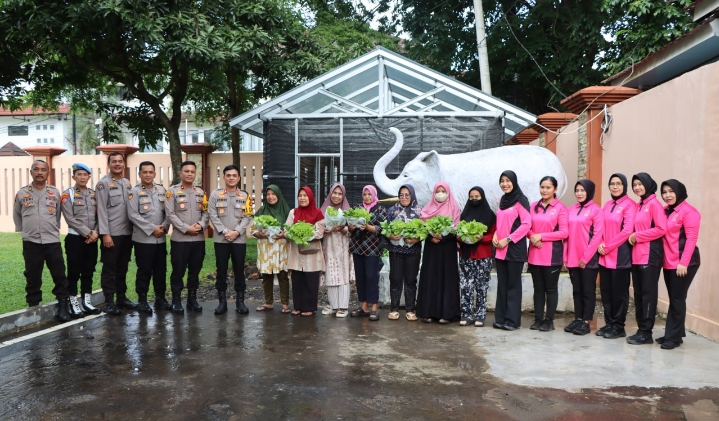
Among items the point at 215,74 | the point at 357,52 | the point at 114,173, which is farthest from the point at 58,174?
the point at 114,173

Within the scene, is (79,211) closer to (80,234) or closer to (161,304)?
(80,234)

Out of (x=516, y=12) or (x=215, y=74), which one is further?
(x=516, y=12)

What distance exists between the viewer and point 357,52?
13.3 metres

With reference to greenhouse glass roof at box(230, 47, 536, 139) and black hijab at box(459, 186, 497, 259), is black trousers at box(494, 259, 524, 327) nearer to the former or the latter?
black hijab at box(459, 186, 497, 259)

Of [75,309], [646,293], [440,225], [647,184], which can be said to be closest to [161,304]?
[75,309]

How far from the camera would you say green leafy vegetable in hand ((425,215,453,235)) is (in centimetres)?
645

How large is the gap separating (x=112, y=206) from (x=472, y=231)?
159 inches

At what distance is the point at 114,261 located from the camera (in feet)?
23.1

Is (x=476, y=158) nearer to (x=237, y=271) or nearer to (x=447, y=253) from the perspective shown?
(x=447, y=253)

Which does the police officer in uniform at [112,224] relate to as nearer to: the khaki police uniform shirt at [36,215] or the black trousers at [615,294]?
the khaki police uniform shirt at [36,215]

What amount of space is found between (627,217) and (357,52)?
861cm

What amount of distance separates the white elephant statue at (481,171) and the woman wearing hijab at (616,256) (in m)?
1.91

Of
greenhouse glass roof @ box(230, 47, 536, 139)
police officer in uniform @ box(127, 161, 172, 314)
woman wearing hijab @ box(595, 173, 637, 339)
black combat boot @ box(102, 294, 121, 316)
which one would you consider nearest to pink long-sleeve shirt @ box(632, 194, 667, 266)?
woman wearing hijab @ box(595, 173, 637, 339)

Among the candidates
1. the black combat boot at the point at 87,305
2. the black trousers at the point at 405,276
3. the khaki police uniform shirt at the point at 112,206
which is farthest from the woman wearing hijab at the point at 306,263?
the black combat boot at the point at 87,305
